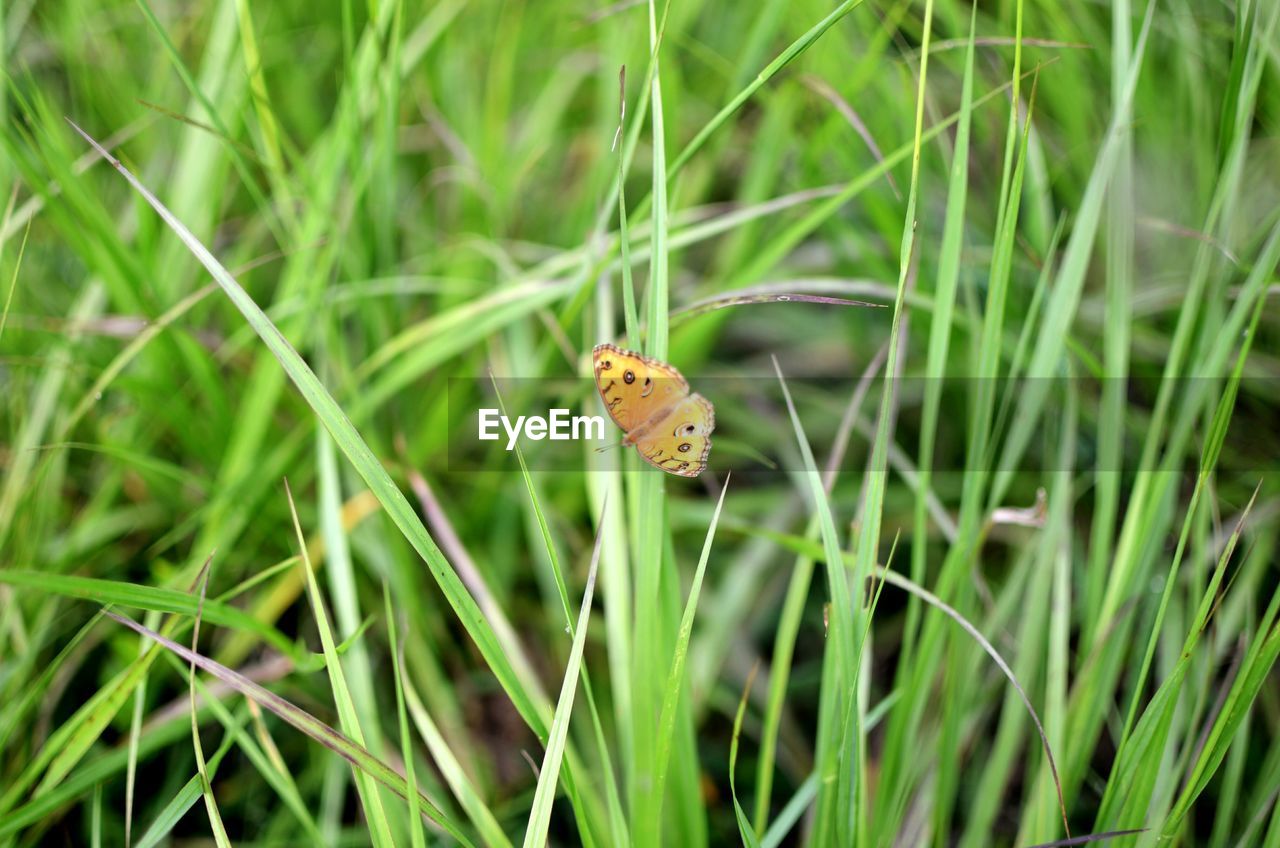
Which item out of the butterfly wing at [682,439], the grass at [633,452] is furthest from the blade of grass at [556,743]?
the butterfly wing at [682,439]

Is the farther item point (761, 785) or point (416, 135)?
point (416, 135)

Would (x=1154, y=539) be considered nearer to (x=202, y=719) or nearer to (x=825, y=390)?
(x=825, y=390)

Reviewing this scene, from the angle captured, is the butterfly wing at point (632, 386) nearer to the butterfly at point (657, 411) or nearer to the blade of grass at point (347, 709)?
the butterfly at point (657, 411)

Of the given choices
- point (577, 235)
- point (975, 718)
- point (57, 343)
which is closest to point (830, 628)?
point (975, 718)

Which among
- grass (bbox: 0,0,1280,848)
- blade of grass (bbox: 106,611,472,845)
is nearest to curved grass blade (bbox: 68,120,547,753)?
grass (bbox: 0,0,1280,848)

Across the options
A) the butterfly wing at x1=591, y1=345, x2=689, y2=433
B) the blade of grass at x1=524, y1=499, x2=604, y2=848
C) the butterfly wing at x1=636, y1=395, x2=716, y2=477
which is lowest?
the blade of grass at x1=524, y1=499, x2=604, y2=848

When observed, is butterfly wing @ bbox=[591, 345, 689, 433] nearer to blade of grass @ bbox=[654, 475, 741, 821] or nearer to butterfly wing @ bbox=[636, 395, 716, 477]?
butterfly wing @ bbox=[636, 395, 716, 477]
